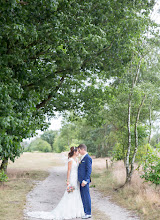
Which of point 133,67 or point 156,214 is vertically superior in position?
point 133,67

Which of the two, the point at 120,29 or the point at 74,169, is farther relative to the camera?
the point at 120,29

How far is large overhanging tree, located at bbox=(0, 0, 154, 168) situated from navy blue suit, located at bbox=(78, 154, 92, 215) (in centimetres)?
203

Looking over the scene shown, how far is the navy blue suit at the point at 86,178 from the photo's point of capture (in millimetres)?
7191

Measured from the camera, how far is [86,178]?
7.14 m

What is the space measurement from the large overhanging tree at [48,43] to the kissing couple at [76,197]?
1.94 metres

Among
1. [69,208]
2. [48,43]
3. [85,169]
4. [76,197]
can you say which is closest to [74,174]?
[85,169]

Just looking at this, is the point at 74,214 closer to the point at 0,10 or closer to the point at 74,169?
the point at 74,169

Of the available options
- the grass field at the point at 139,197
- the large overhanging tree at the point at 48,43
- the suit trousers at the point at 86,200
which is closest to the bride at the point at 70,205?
the suit trousers at the point at 86,200

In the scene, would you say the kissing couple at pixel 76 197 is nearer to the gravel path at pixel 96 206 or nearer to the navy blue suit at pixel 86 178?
the navy blue suit at pixel 86 178

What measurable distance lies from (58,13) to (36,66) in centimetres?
283

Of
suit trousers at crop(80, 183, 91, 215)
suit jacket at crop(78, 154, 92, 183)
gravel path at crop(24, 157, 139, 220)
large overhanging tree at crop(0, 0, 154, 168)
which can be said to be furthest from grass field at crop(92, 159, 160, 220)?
large overhanging tree at crop(0, 0, 154, 168)

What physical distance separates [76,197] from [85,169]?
93 cm

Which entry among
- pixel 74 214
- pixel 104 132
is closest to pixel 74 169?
pixel 74 214

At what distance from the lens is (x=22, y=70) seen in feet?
29.1
